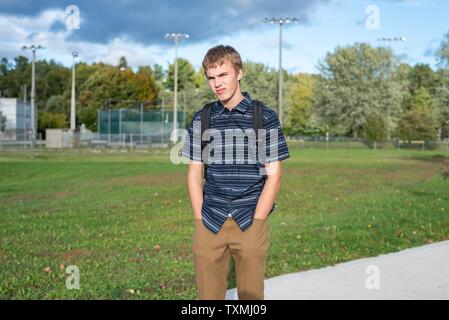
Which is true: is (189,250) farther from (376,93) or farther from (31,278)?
(376,93)

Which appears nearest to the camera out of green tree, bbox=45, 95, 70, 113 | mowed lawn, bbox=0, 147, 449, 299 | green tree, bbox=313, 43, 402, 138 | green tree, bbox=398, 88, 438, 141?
mowed lawn, bbox=0, 147, 449, 299

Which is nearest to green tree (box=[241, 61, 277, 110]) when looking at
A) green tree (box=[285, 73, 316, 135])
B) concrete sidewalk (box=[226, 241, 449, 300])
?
green tree (box=[285, 73, 316, 135])

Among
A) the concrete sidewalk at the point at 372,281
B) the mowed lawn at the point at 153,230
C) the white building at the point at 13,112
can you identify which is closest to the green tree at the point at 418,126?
the white building at the point at 13,112

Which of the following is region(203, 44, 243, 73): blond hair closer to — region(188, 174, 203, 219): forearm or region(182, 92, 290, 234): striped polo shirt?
region(182, 92, 290, 234): striped polo shirt

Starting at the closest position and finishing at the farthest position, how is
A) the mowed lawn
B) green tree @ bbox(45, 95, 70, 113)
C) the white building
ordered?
1. the mowed lawn
2. the white building
3. green tree @ bbox(45, 95, 70, 113)

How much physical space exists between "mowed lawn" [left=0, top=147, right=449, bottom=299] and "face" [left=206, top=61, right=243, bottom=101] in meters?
2.89

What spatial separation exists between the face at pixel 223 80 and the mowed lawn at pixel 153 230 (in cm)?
289

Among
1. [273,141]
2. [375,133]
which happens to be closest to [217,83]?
[273,141]

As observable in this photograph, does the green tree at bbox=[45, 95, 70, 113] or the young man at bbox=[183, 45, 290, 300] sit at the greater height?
the green tree at bbox=[45, 95, 70, 113]

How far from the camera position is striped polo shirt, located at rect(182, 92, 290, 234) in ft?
12.0

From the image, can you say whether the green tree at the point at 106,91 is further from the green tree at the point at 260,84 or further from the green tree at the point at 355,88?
the green tree at the point at 355,88
